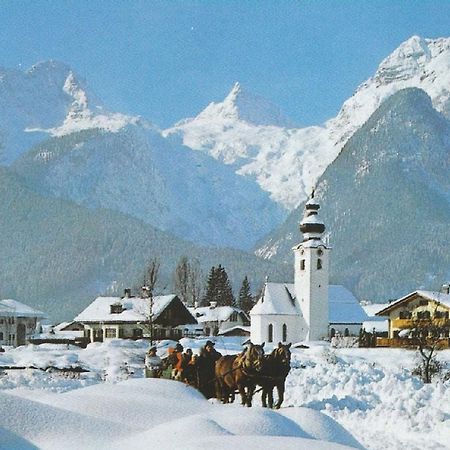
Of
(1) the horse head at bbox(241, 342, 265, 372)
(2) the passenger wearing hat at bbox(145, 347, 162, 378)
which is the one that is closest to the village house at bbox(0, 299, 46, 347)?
(2) the passenger wearing hat at bbox(145, 347, 162, 378)

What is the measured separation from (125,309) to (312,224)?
61.9 feet

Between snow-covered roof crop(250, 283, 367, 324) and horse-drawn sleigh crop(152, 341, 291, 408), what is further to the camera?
snow-covered roof crop(250, 283, 367, 324)

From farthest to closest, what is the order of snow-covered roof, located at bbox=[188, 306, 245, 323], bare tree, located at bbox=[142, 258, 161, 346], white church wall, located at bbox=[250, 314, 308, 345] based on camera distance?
1. snow-covered roof, located at bbox=[188, 306, 245, 323]
2. white church wall, located at bbox=[250, 314, 308, 345]
3. bare tree, located at bbox=[142, 258, 161, 346]

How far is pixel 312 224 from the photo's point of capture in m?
83.8

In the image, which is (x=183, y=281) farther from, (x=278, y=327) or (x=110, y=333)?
(x=278, y=327)

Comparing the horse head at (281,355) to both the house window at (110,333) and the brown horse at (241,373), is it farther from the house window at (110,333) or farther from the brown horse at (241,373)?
the house window at (110,333)

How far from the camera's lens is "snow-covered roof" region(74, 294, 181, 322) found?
268 ft

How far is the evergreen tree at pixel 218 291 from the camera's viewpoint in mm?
135125

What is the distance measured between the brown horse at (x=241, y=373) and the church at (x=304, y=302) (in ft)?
200

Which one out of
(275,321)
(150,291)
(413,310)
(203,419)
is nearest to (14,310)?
(275,321)

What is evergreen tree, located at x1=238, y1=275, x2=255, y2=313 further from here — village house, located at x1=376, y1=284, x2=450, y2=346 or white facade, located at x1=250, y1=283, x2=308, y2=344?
village house, located at x1=376, y1=284, x2=450, y2=346

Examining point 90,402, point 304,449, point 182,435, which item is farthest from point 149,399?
point 304,449

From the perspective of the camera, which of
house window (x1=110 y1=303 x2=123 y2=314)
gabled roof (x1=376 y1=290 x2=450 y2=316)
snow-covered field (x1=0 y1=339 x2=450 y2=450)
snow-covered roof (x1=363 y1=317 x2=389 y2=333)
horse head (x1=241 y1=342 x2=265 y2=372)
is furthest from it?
snow-covered roof (x1=363 y1=317 x2=389 y2=333)

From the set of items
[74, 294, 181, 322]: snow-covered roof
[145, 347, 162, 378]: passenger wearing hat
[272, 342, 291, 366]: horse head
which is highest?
[74, 294, 181, 322]: snow-covered roof
